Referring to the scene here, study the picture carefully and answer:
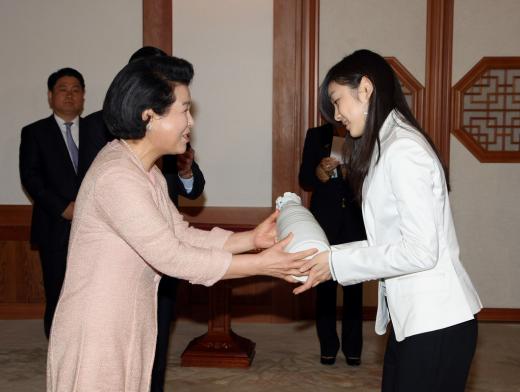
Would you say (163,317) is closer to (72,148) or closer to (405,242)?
(405,242)

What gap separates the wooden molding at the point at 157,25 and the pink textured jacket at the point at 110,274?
3617 millimetres

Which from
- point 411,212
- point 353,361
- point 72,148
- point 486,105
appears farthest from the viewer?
point 486,105

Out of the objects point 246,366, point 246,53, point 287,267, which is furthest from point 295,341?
point 287,267

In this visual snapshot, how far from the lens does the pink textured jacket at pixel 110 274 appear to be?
2105 mm

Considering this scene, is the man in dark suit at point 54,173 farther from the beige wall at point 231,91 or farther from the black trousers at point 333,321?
the black trousers at point 333,321

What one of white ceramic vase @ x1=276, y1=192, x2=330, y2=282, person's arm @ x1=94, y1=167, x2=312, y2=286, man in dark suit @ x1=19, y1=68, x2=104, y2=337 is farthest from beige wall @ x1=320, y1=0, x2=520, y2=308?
person's arm @ x1=94, y1=167, x2=312, y2=286

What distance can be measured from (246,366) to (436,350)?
8.87ft

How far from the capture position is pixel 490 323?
586cm

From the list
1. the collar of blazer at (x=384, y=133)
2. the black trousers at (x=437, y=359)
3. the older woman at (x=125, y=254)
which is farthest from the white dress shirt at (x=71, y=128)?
the black trousers at (x=437, y=359)

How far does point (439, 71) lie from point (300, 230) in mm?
3621

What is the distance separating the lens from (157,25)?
5.67 m

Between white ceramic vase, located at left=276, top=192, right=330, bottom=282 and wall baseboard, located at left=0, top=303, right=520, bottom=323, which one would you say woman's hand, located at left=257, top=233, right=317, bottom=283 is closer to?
white ceramic vase, located at left=276, top=192, right=330, bottom=282

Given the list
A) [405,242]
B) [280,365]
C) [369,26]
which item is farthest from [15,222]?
[405,242]

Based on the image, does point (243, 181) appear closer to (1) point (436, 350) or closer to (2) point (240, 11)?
(2) point (240, 11)
